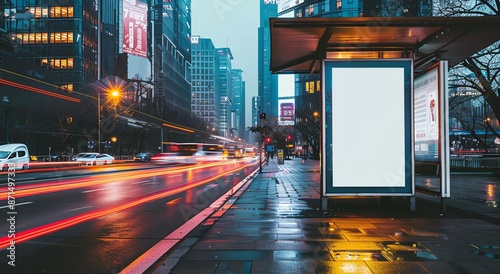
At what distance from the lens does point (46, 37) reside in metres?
77.2

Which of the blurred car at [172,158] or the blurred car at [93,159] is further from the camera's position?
the blurred car at [172,158]

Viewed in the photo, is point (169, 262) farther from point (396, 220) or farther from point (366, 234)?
point (396, 220)

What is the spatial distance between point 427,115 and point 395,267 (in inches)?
245

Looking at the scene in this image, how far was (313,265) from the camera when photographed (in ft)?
18.1

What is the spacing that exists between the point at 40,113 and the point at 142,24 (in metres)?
58.8

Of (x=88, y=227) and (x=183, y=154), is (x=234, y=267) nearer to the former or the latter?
(x=88, y=227)

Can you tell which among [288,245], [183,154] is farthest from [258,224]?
[183,154]

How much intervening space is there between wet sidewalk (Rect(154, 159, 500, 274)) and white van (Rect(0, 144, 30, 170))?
2666cm

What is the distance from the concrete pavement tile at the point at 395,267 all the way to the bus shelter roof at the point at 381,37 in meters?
5.55

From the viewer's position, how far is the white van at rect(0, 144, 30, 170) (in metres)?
30.0

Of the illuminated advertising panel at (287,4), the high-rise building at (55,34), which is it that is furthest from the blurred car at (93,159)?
the illuminated advertising panel at (287,4)

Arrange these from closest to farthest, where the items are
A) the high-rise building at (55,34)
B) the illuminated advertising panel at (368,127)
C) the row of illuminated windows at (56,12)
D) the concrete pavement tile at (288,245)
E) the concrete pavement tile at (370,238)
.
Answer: the concrete pavement tile at (288,245) → the concrete pavement tile at (370,238) → the illuminated advertising panel at (368,127) → the high-rise building at (55,34) → the row of illuminated windows at (56,12)

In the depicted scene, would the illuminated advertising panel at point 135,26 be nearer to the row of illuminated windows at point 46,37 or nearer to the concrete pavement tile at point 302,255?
the row of illuminated windows at point 46,37

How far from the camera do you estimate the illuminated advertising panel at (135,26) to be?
327ft
